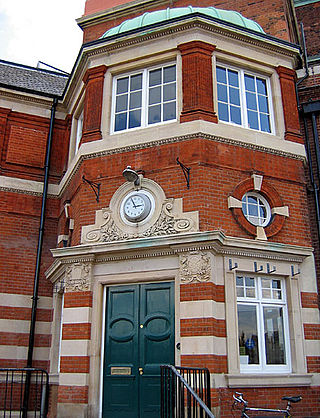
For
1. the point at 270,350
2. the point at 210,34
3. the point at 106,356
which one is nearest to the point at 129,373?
the point at 106,356

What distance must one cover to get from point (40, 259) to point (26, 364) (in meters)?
2.50

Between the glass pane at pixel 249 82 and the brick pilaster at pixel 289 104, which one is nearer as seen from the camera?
the brick pilaster at pixel 289 104

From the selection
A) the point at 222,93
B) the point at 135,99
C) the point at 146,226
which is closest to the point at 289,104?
the point at 222,93

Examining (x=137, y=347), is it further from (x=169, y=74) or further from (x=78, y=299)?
(x=169, y=74)

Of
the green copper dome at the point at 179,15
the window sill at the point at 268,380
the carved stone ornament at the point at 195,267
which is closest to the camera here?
the window sill at the point at 268,380

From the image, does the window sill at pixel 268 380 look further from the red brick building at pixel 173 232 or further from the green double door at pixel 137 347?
the green double door at pixel 137 347

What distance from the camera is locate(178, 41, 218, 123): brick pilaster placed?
964 cm

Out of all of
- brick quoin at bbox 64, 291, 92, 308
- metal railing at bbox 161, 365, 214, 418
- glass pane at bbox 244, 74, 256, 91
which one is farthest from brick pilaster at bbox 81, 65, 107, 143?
metal railing at bbox 161, 365, 214, 418

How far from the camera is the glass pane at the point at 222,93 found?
400 inches

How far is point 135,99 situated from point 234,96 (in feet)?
7.20

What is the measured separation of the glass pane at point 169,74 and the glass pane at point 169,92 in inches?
6.3

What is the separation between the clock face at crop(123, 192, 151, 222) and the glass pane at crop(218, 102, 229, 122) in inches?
95.9

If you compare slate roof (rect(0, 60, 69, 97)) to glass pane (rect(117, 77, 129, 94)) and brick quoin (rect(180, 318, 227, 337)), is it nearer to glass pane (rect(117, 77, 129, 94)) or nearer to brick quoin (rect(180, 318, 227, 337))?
glass pane (rect(117, 77, 129, 94))

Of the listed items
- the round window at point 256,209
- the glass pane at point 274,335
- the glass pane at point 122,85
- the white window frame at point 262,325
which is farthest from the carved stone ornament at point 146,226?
the glass pane at point 122,85
